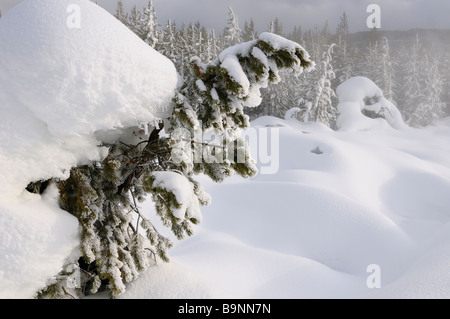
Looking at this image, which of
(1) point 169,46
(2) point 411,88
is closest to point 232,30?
(1) point 169,46

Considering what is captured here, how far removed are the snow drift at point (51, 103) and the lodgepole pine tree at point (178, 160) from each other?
24 cm

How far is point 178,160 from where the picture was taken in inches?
134

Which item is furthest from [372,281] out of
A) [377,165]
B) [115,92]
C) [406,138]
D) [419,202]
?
Result: [406,138]

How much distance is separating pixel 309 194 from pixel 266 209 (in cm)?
144

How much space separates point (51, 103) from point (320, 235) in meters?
7.98

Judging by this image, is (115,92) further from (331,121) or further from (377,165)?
(331,121)

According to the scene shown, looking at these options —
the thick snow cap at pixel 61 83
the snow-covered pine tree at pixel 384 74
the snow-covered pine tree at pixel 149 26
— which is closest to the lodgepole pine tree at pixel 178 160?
the thick snow cap at pixel 61 83

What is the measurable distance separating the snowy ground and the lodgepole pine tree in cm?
62

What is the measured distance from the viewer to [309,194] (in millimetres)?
10961

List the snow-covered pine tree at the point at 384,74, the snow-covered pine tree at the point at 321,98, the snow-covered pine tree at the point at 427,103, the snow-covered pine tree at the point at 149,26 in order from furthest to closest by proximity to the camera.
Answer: the snow-covered pine tree at the point at 427,103
the snow-covered pine tree at the point at 384,74
the snow-covered pine tree at the point at 321,98
the snow-covered pine tree at the point at 149,26

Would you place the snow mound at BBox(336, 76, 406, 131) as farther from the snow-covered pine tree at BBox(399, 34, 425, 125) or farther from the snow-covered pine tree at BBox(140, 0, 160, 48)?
the snow-covered pine tree at BBox(140, 0, 160, 48)

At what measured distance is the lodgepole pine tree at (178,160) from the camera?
3.37 metres

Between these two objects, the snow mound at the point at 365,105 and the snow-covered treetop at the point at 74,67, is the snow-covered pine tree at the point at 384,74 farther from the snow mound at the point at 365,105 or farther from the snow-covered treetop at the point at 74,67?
the snow-covered treetop at the point at 74,67

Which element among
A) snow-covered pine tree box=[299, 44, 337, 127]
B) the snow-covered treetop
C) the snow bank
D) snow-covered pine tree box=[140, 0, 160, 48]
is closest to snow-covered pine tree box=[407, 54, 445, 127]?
snow-covered pine tree box=[299, 44, 337, 127]
